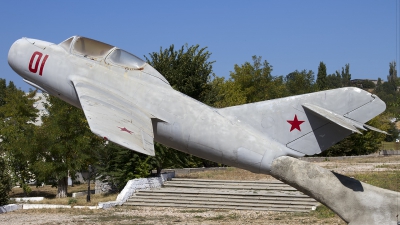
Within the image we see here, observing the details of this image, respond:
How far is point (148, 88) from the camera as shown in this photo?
42.3 ft

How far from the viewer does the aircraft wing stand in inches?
402

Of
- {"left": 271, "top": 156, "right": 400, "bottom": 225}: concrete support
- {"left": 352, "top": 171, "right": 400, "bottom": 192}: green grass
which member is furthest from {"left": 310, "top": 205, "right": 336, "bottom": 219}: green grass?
{"left": 271, "top": 156, "right": 400, "bottom": 225}: concrete support

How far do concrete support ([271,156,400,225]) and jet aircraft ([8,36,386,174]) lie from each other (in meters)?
0.61

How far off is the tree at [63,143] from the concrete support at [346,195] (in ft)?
76.2

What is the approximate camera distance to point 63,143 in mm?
34781

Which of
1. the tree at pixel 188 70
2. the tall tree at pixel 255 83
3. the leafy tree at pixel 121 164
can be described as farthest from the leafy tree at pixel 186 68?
the tall tree at pixel 255 83

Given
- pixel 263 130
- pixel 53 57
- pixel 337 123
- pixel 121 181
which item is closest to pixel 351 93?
pixel 337 123

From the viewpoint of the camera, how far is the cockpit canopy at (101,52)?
527 inches

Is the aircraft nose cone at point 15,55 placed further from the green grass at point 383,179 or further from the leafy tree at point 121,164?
the green grass at point 383,179

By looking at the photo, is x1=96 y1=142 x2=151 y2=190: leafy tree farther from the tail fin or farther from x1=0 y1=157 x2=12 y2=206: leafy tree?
the tail fin

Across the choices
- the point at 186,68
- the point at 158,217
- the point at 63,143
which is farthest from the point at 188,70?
the point at 158,217

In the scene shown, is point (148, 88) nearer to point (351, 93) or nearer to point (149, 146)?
point (149, 146)

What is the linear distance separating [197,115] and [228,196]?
13.3 metres

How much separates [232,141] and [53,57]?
18.8 feet
